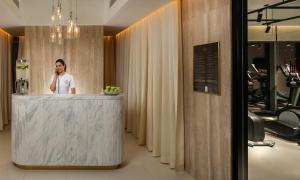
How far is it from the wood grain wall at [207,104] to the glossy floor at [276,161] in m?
0.41

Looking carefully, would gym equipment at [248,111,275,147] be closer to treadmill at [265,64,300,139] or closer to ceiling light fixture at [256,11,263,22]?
treadmill at [265,64,300,139]

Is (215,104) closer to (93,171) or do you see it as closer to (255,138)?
(255,138)

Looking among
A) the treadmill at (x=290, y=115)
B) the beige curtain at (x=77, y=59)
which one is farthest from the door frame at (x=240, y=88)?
the beige curtain at (x=77, y=59)

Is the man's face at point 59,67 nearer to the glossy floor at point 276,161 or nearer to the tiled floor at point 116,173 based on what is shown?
the tiled floor at point 116,173

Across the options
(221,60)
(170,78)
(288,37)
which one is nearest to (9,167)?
(170,78)

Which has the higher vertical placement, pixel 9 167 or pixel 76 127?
pixel 76 127

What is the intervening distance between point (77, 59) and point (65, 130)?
12.4 feet

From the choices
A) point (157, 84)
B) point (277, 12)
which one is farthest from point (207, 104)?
point (157, 84)

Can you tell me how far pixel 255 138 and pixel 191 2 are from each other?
83.3 inches

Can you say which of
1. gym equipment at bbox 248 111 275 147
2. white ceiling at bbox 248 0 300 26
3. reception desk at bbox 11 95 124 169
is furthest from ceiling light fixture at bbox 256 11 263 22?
reception desk at bbox 11 95 124 169

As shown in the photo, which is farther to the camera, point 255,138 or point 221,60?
point 255,138

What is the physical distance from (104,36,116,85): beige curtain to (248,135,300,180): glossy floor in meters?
6.79

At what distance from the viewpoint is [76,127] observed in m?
5.02

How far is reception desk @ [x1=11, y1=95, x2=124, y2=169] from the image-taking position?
497cm
